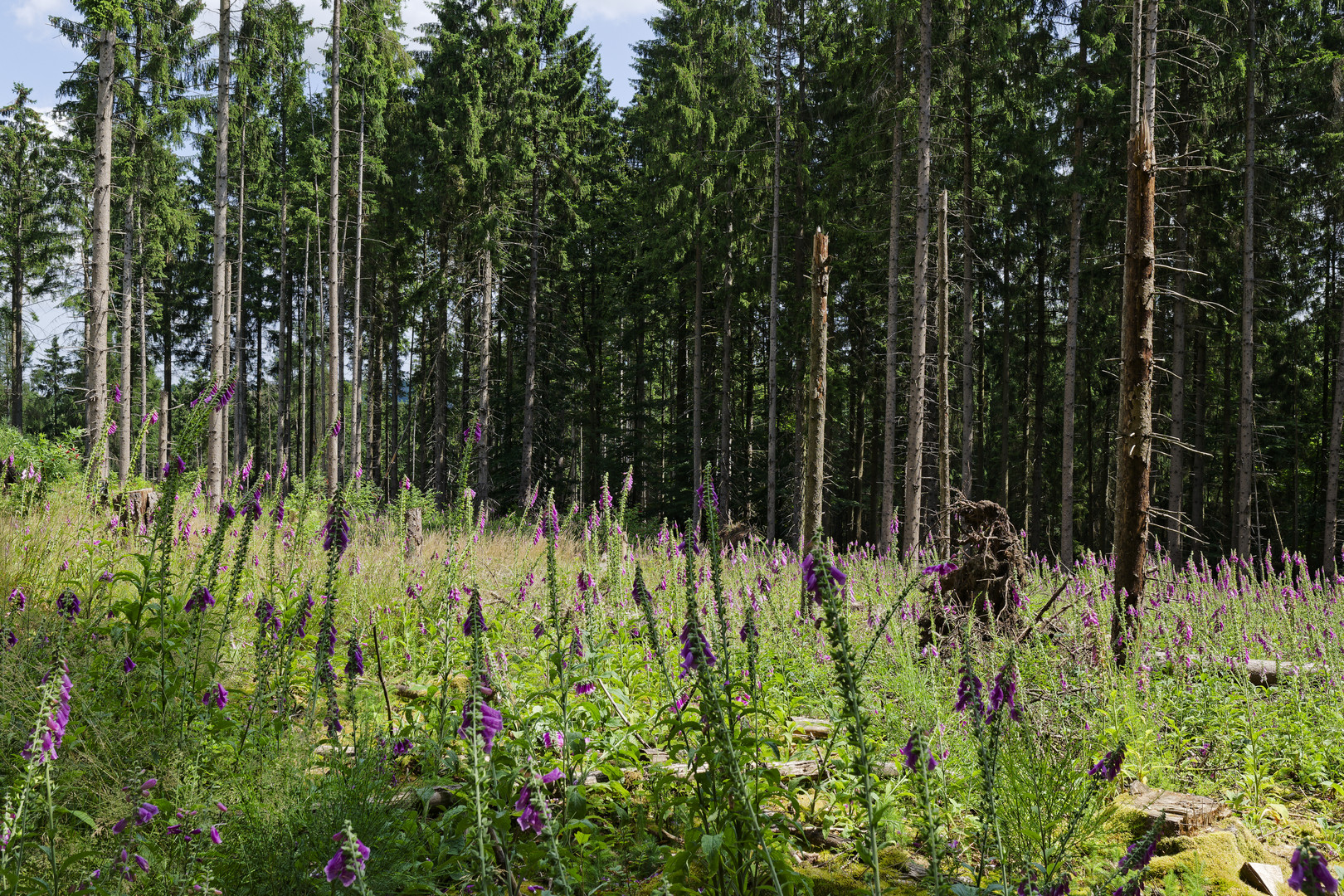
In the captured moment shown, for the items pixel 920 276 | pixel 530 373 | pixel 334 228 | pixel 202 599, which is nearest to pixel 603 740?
pixel 202 599

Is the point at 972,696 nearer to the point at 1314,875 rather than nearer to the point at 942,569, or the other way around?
the point at 1314,875

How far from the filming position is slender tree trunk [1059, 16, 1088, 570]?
17.1 m

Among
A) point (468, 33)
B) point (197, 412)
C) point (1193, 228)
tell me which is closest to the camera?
point (197, 412)

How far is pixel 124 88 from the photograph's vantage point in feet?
48.1

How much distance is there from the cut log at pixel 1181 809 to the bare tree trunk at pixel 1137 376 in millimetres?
3045

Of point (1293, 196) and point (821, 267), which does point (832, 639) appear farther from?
point (1293, 196)

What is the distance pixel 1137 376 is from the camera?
235 inches

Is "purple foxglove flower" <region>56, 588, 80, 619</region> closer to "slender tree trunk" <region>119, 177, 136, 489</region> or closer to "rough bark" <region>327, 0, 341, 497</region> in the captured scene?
"slender tree trunk" <region>119, 177, 136, 489</region>

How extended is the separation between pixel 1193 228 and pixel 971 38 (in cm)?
775

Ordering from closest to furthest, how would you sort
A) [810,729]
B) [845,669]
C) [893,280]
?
[845,669] → [810,729] → [893,280]

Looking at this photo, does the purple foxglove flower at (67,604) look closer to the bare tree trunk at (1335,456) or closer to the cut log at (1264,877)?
the cut log at (1264,877)

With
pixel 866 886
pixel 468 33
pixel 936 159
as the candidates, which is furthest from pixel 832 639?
pixel 468 33

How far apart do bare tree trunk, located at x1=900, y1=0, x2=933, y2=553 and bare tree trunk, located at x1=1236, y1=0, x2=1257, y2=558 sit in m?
7.64

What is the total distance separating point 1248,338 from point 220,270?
20.8m
